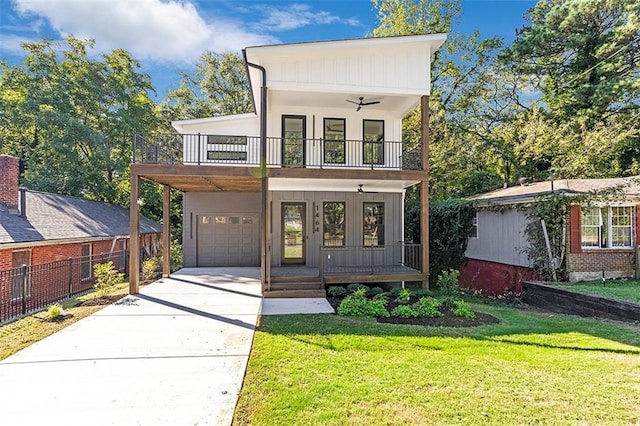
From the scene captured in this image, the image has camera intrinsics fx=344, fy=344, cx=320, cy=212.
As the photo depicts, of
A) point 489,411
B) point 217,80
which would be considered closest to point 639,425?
point 489,411

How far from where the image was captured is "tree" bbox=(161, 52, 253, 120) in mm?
24047

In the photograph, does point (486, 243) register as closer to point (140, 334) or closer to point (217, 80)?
point (140, 334)

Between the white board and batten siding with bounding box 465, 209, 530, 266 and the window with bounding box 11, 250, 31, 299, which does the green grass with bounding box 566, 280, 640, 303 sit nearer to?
the white board and batten siding with bounding box 465, 209, 530, 266

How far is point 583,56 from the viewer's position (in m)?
19.0

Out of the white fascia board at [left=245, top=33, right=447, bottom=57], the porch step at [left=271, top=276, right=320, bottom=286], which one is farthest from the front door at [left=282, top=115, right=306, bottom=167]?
the porch step at [left=271, top=276, right=320, bottom=286]

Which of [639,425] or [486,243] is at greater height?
[486,243]

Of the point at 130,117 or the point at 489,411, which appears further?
the point at 130,117

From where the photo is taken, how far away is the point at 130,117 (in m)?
21.0

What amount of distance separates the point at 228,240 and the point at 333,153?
593cm

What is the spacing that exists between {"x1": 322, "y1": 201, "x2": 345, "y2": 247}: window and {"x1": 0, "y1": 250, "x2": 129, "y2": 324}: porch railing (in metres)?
7.39

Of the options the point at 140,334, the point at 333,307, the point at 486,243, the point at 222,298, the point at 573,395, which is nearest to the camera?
the point at 573,395

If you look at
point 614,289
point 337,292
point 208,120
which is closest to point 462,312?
point 337,292

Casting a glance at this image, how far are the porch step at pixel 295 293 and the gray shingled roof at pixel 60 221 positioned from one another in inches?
299

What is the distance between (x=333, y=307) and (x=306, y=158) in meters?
5.35
